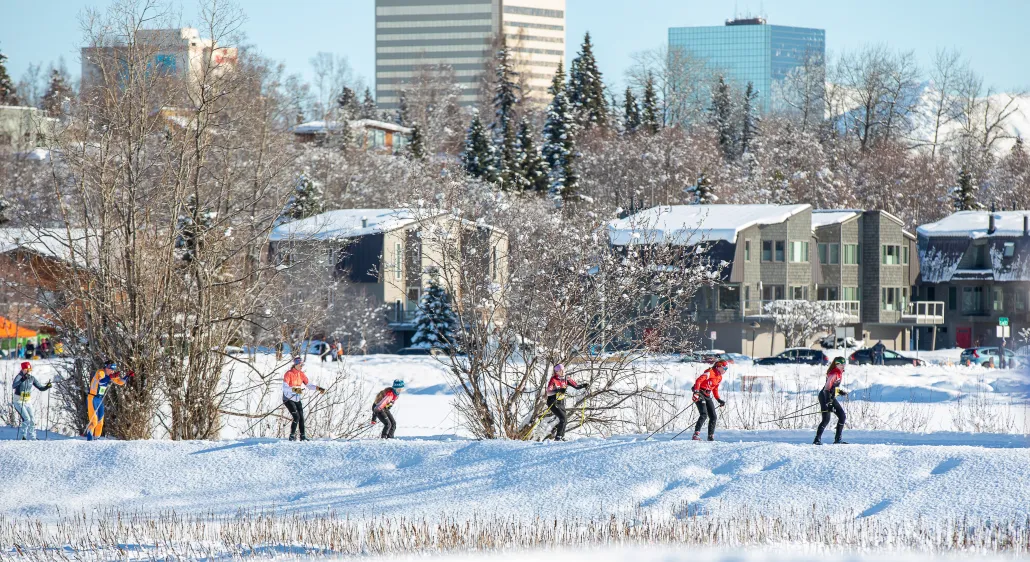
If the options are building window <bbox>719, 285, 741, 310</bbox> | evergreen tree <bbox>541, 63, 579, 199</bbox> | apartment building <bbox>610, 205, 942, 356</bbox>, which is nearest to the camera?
apartment building <bbox>610, 205, 942, 356</bbox>

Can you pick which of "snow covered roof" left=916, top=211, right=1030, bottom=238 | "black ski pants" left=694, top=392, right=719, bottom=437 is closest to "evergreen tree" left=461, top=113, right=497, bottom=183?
"snow covered roof" left=916, top=211, right=1030, bottom=238

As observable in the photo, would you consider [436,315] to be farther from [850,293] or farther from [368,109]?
[368,109]

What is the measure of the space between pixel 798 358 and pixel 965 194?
3591 centimetres

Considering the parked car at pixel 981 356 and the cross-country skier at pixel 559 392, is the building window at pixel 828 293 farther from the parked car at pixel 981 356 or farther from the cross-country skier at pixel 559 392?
the cross-country skier at pixel 559 392

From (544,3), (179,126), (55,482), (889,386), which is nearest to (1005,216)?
(889,386)

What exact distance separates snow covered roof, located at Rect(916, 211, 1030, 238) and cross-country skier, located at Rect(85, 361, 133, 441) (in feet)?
180

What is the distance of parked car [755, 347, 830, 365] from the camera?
156 ft

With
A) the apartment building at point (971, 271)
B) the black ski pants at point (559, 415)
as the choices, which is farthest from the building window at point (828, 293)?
the black ski pants at point (559, 415)

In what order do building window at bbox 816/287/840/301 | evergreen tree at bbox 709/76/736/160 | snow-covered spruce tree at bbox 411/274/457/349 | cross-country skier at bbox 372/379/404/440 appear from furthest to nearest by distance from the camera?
evergreen tree at bbox 709/76/736/160 < building window at bbox 816/287/840/301 < snow-covered spruce tree at bbox 411/274/457/349 < cross-country skier at bbox 372/379/404/440

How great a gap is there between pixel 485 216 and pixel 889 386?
16719 mm

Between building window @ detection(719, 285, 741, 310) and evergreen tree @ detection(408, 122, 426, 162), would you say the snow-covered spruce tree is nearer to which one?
building window @ detection(719, 285, 741, 310)

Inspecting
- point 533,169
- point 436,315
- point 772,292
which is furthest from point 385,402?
point 533,169

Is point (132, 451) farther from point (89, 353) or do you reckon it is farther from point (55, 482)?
point (89, 353)

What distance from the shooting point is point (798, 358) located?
159 ft
